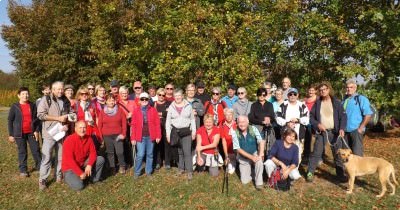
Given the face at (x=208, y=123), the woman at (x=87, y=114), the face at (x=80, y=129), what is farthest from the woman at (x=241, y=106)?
the face at (x=80, y=129)

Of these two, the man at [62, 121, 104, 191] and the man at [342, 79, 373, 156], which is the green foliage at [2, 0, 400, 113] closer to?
the man at [342, 79, 373, 156]

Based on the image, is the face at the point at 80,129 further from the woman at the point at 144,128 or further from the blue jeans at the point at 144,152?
the blue jeans at the point at 144,152

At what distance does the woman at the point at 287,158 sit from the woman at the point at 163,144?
2.46m

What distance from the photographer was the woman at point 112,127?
773cm

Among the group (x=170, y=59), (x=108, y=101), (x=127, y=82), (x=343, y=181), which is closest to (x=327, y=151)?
(x=343, y=181)

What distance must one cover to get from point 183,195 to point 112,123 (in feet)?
7.86

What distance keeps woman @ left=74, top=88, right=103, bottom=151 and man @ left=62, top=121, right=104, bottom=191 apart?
369mm

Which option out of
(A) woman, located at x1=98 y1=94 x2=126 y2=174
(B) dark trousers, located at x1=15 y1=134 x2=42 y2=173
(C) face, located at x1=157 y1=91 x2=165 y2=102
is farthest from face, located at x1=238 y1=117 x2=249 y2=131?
(B) dark trousers, located at x1=15 y1=134 x2=42 y2=173

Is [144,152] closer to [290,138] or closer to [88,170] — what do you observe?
[88,170]

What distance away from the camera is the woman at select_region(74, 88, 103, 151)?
7.61 metres

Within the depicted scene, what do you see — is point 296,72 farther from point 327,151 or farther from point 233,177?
point 233,177

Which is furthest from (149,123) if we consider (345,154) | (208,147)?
(345,154)

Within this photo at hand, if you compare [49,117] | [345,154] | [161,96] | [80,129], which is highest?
[161,96]

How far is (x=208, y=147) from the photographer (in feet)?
25.2
